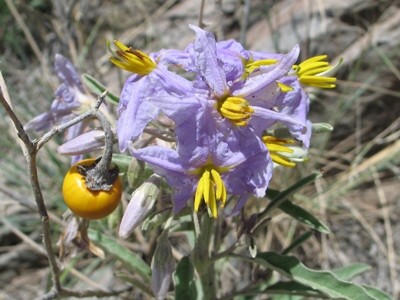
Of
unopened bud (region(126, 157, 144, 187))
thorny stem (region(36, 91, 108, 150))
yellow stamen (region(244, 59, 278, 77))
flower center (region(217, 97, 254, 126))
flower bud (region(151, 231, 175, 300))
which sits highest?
thorny stem (region(36, 91, 108, 150))

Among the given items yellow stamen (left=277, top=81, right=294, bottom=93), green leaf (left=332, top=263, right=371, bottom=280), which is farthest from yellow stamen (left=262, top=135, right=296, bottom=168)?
green leaf (left=332, top=263, right=371, bottom=280)

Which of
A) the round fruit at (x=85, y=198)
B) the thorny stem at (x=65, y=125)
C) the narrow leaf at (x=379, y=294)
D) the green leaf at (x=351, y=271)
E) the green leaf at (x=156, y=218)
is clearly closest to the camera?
the thorny stem at (x=65, y=125)

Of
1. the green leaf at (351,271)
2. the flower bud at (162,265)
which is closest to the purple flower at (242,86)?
the flower bud at (162,265)

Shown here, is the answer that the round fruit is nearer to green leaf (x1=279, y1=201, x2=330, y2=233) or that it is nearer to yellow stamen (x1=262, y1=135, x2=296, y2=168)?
yellow stamen (x1=262, y1=135, x2=296, y2=168)

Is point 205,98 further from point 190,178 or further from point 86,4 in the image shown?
point 86,4

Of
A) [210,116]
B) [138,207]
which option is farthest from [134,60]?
[138,207]

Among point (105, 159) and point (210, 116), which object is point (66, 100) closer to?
point (105, 159)

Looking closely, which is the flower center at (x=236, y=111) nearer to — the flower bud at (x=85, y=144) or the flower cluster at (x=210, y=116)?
the flower cluster at (x=210, y=116)
